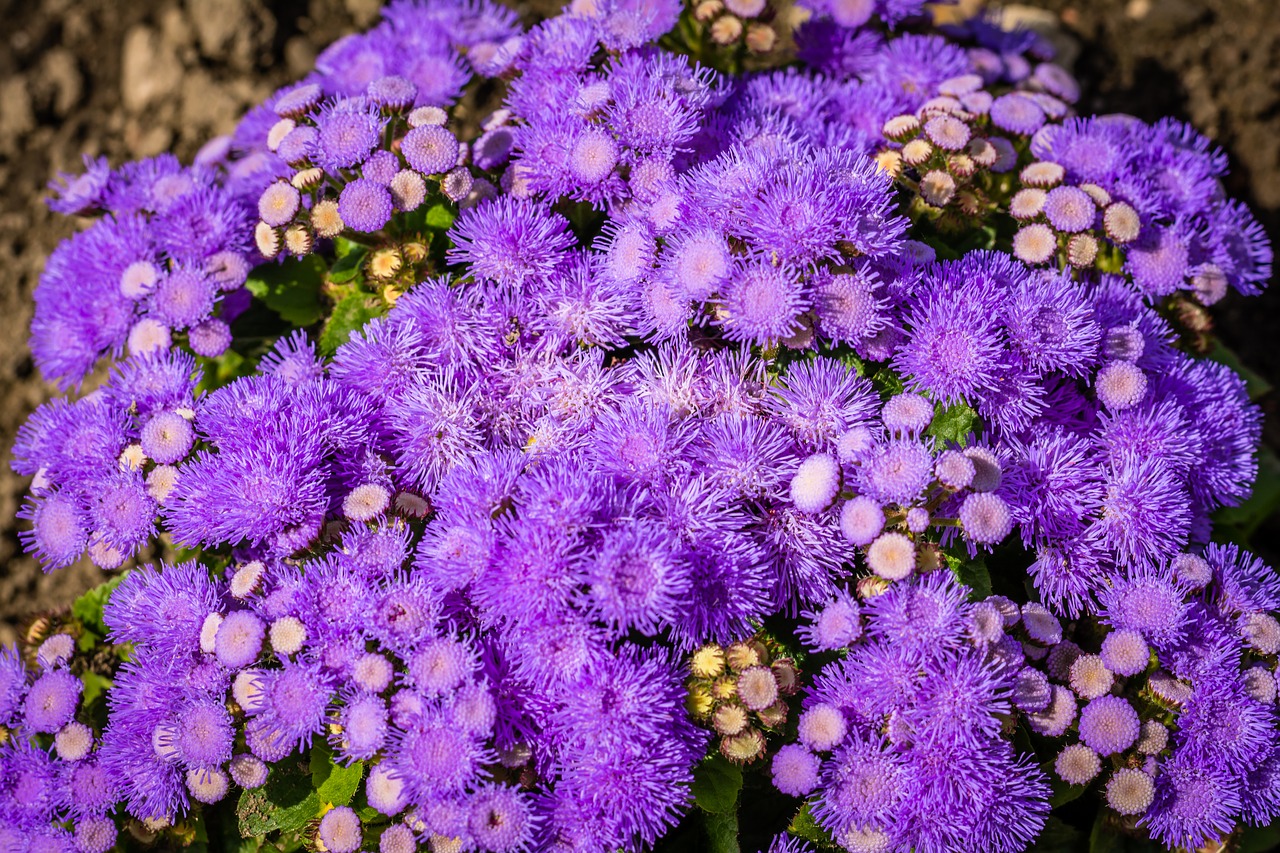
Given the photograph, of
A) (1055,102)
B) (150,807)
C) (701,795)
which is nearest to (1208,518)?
(1055,102)

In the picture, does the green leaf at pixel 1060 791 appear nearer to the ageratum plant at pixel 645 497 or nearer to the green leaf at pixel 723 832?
the ageratum plant at pixel 645 497

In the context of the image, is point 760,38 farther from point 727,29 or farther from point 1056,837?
point 1056,837

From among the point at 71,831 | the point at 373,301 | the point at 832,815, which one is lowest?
the point at 71,831

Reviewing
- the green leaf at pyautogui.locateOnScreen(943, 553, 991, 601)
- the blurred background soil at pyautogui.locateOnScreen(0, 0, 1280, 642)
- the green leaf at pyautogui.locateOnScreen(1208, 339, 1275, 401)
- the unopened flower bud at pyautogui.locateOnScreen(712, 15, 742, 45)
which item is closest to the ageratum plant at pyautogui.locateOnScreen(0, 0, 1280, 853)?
the green leaf at pyautogui.locateOnScreen(943, 553, 991, 601)

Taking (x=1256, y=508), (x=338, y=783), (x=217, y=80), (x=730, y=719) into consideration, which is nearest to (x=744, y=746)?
(x=730, y=719)

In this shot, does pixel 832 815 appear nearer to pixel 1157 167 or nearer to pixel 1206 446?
pixel 1206 446
